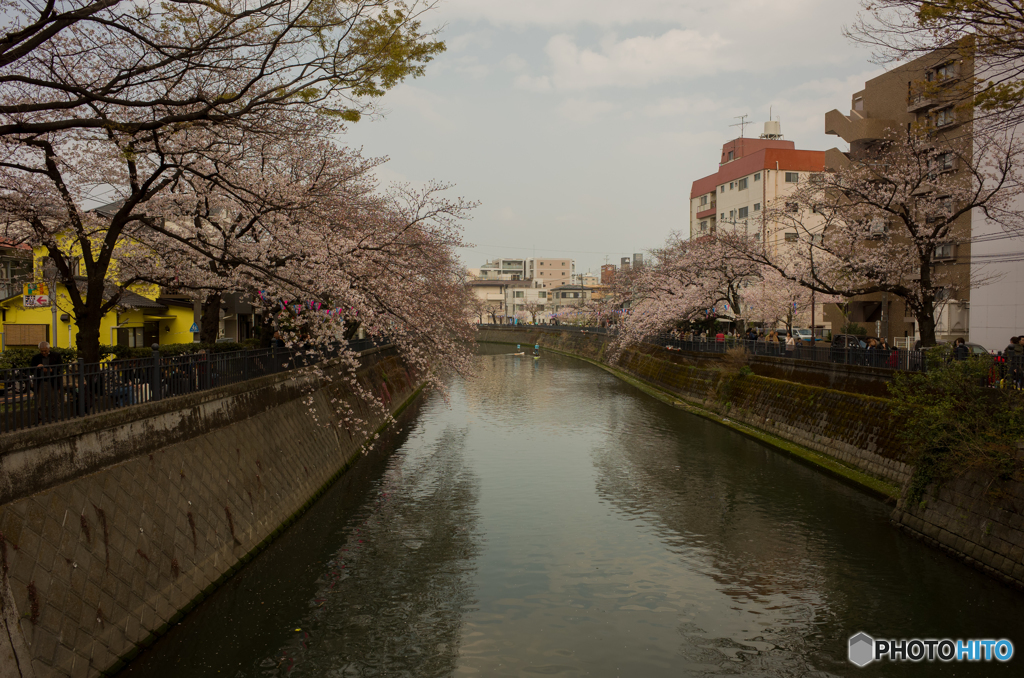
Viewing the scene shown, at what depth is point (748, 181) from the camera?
73125 millimetres

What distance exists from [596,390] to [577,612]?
117ft

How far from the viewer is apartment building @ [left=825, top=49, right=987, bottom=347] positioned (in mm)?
31875

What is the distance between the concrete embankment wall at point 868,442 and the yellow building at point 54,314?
23.2 metres

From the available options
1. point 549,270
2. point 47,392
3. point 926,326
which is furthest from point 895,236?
point 549,270

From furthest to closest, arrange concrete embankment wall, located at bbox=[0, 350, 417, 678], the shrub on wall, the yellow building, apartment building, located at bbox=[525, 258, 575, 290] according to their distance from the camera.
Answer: apartment building, located at bbox=[525, 258, 575, 290], the yellow building, the shrub on wall, concrete embankment wall, located at bbox=[0, 350, 417, 678]

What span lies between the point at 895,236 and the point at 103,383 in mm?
40858

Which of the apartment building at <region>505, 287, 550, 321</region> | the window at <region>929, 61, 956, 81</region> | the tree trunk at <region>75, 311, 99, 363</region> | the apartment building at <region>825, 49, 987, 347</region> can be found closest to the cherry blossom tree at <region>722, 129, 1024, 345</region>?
the apartment building at <region>825, 49, 987, 347</region>

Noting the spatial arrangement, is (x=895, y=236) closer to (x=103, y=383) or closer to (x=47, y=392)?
(x=103, y=383)

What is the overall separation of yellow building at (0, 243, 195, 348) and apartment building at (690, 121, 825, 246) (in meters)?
46.6

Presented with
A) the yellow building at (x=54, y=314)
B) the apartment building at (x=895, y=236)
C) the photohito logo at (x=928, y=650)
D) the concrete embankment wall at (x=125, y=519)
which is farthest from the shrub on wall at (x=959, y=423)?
the yellow building at (x=54, y=314)

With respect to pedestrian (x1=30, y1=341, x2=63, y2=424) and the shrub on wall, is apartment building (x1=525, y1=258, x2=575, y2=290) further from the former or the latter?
pedestrian (x1=30, y1=341, x2=63, y2=424)

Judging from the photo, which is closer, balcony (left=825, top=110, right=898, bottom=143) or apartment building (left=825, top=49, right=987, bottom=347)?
apartment building (left=825, top=49, right=987, bottom=347)

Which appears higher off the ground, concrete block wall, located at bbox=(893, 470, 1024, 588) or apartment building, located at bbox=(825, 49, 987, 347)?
apartment building, located at bbox=(825, 49, 987, 347)

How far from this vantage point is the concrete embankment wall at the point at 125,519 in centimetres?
846
